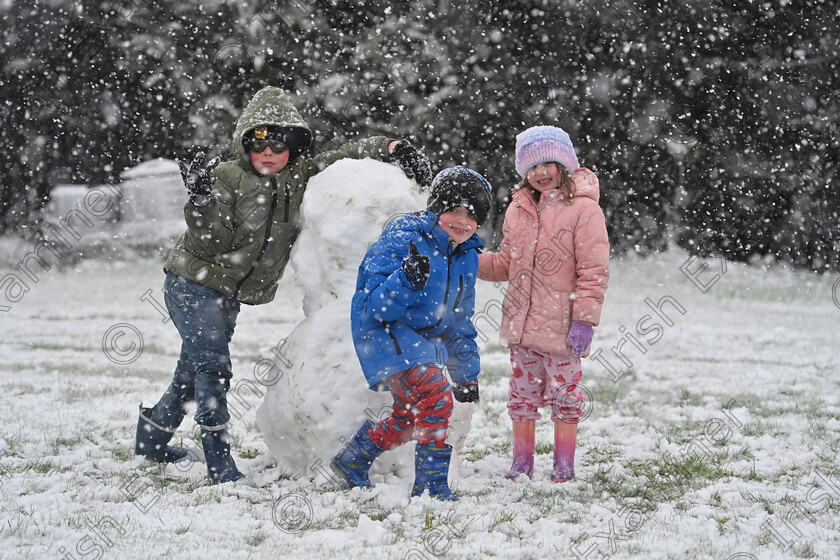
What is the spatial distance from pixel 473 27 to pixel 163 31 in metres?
5.60

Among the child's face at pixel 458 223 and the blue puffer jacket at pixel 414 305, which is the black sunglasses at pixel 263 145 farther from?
the child's face at pixel 458 223

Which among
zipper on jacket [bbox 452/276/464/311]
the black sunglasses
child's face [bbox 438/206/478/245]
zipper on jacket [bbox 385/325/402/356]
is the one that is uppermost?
the black sunglasses

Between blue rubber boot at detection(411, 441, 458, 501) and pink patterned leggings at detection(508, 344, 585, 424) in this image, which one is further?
pink patterned leggings at detection(508, 344, 585, 424)

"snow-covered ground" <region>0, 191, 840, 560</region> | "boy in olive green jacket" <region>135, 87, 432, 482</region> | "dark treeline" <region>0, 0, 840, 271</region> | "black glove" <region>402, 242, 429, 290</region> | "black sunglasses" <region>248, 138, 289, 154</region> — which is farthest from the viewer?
"dark treeline" <region>0, 0, 840, 271</region>

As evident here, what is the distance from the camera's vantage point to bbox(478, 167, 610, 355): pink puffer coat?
4004mm

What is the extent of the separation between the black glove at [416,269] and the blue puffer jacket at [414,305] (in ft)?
0.21

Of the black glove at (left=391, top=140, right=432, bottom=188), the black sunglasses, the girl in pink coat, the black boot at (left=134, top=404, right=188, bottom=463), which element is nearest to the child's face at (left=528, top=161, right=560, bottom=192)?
the girl in pink coat

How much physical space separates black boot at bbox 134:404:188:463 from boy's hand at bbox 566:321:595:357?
237cm

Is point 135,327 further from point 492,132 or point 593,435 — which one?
point 593,435

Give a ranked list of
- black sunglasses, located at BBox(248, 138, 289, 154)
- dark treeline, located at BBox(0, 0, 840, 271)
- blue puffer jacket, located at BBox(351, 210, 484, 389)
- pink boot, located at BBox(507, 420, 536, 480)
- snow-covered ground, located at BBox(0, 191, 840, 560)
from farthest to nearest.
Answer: dark treeline, located at BBox(0, 0, 840, 271)
pink boot, located at BBox(507, 420, 536, 480)
black sunglasses, located at BBox(248, 138, 289, 154)
blue puffer jacket, located at BBox(351, 210, 484, 389)
snow-covered ground, located at BBox(0, 191, 840, 560)

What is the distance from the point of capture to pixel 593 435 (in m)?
5.35

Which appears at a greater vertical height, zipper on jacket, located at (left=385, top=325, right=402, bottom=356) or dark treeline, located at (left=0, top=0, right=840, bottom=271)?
dark treeline, located at (left=0, top=0, right=840, bottom=271)

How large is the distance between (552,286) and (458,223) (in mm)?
A: 785

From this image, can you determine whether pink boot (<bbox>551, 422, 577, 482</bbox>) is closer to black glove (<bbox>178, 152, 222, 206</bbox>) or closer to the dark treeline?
black glove (<bbox>178, 152, 222, 206</bbox>)
